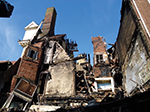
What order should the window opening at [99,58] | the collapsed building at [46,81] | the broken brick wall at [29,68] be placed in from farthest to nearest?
the window opening at [99,58] < the broken brick wall at [29,68] < the collapsed building at [46,81]

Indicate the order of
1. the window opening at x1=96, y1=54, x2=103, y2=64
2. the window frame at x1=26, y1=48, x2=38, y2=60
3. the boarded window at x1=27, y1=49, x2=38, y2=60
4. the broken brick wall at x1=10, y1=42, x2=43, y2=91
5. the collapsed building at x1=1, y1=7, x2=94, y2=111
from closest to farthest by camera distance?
the collapsed building at x1=1, y1=7, x2=94, y2=111 < the broken brick wall at x1=10, y1=42, x2=43, y2=91 < the window frame at x1=26, y1=48, x2=38, y2=60 < the boarded window at x1=27, y1=49, x2=38, y2=60 < the window opening at x1=96, y1=54, x2=103, y2=64

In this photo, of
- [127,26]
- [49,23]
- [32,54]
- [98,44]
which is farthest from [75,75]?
[49,23]

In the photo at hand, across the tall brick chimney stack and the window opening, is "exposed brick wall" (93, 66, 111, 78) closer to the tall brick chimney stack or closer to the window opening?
the window opening

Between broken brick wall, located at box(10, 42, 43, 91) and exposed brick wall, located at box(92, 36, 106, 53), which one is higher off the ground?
exposed brick wall, located at box(92, 36, 106, 53)

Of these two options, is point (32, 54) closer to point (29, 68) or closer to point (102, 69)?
point (29, 68)

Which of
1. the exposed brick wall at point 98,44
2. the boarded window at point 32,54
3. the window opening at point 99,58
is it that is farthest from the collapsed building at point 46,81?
the exposed brick wall at point 98,44

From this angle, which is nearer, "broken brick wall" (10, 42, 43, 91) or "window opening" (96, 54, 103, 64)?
"broken brick wall" (10, 42, 43, 91)

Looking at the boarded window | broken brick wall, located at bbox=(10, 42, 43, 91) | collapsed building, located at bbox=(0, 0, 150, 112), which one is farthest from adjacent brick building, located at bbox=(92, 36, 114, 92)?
the boarded window

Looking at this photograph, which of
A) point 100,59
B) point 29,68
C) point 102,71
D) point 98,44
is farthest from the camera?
point 98,44

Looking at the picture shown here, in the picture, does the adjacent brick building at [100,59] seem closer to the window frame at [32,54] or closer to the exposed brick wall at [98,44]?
the exposed brick wall at [98,44]

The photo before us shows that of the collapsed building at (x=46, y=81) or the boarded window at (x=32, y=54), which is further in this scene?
the boarded window at (x=32, y=54)

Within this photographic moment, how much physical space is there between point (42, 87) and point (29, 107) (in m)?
3.18

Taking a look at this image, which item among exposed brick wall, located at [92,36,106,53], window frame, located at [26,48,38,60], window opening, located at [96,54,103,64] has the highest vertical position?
exposed brick wall, located at [92,36,106,53]

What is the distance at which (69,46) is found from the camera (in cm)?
2420
